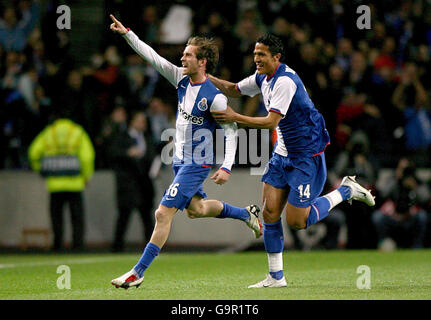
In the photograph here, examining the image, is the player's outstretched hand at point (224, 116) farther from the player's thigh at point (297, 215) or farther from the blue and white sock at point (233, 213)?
the blue and white sock at point (233, 213)

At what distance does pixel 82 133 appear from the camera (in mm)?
14586

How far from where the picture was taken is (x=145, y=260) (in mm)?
8117

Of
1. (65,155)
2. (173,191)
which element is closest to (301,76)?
(65,155)

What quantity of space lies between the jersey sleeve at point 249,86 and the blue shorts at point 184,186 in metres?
1.01

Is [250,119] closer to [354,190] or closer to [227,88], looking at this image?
[227,88]

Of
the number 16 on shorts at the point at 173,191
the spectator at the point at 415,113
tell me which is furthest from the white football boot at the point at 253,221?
the spectator at the point at 415,113

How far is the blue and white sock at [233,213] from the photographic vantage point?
9406mm

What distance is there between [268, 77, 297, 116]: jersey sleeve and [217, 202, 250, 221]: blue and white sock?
5.16 ft

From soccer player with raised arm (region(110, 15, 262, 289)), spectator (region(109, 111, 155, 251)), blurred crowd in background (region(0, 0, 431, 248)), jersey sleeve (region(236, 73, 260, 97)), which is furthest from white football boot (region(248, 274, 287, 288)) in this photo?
spectator (region(109, 111, 155, 251))

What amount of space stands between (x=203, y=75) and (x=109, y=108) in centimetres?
760

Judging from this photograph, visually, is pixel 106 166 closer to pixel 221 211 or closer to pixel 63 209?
pixel 63 209

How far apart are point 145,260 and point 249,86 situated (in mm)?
2198

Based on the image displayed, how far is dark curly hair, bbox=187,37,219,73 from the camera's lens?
27.8 ft
